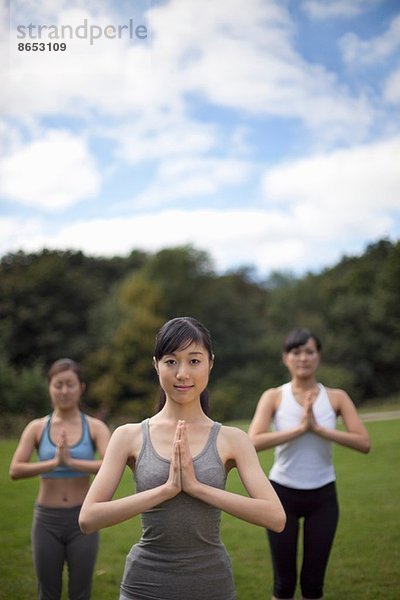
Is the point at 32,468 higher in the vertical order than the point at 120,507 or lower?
lower

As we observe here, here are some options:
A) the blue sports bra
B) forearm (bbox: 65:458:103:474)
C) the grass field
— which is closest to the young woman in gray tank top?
forearm (bbox: 65:458:103:474)

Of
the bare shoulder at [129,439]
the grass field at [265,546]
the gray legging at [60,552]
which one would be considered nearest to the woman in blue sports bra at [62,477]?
the gray legging at [60,552]

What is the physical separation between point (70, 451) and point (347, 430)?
1803mm

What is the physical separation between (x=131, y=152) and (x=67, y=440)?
13983 millimetres

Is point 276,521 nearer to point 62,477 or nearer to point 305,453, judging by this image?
point 305,453

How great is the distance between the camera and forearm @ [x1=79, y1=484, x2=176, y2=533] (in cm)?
203

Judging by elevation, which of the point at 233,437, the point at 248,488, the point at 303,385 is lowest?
the point at 248,488

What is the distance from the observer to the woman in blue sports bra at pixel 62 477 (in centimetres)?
388

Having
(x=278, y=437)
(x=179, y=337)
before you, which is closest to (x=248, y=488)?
(x=179, y=337)

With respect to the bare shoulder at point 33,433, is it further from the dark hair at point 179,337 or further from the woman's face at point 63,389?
the dark hair at point 179,337

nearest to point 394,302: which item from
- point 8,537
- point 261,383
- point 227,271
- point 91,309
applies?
point 261,383

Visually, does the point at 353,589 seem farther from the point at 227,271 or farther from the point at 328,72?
the point at 227,271

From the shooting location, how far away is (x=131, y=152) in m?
17.2

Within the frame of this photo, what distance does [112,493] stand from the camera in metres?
2.15
